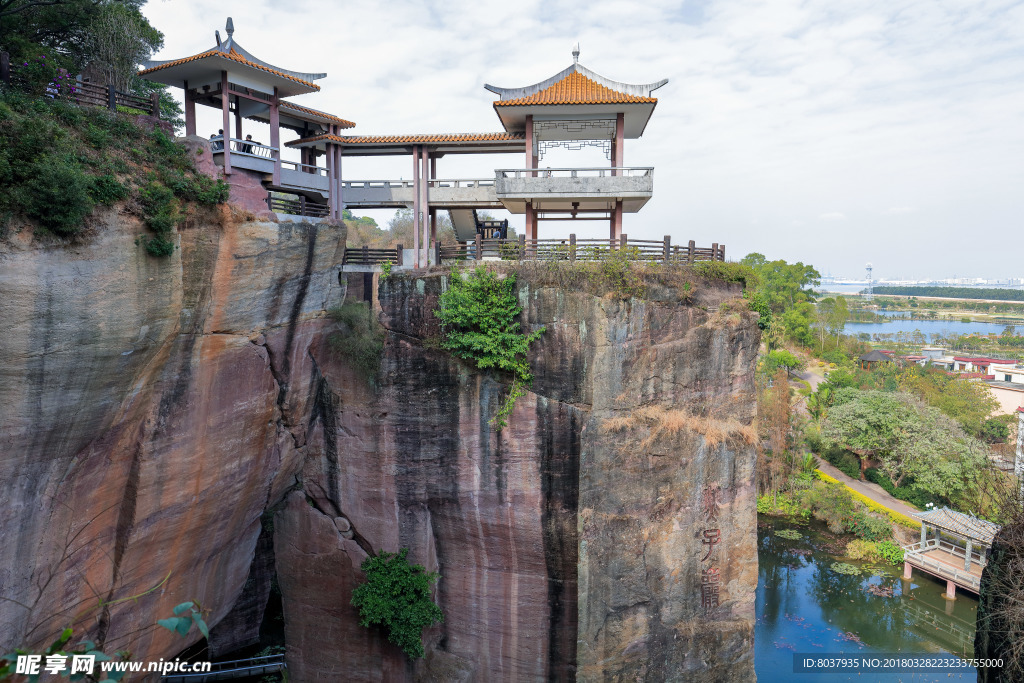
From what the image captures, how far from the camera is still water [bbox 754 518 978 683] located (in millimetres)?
19188

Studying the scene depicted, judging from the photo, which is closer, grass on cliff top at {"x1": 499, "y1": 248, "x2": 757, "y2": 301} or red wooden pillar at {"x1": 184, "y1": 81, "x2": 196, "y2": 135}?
grass on cliff top at {"x1": 499, "y1": 248, "x2": 757, "y2": 301}

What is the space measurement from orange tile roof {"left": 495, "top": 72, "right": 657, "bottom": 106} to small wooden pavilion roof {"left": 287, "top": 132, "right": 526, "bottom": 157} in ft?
7.90

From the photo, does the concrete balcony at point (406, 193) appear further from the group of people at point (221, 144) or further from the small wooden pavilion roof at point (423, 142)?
the group of people at point (221, 144)

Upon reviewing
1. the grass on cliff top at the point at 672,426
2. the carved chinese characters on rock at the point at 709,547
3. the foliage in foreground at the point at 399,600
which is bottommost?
the foliage in foreground at the point at 399,600

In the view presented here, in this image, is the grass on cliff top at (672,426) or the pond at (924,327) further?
the pond at (924,327)

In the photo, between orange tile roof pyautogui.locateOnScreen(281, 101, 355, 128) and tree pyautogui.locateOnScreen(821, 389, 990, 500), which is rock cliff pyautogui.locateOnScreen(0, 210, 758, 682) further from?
tree pyautogui.locateOnScreen(821, 389, 990, 500)

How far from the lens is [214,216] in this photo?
11336mm

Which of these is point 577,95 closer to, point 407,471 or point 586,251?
point 586,251

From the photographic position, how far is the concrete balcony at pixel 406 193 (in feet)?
60.3

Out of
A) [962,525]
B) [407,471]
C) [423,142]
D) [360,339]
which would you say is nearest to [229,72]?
[423,142]

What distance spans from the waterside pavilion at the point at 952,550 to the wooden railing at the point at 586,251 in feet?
54.9

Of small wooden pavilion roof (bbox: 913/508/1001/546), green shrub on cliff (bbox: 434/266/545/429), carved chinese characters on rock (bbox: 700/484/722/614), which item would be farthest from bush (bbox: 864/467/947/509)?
green shrub on cliff (bbox: 434/266/545/429)

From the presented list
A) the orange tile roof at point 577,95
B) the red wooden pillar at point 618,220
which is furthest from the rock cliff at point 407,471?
the orange tile roof at point 577,95

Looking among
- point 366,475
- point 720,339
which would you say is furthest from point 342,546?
point 720,339
